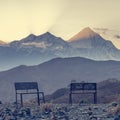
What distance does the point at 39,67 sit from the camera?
19850 cm

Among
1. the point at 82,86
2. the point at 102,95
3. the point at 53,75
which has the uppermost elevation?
the point at 53,75

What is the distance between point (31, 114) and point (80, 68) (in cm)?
A: 15041

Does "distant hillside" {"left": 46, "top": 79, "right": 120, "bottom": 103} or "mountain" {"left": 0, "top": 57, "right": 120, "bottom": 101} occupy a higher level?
"mountain" {"left": 0, "top": 57, "right": 120, "bottom": 101}

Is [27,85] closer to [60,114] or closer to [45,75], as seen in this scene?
[60,114]

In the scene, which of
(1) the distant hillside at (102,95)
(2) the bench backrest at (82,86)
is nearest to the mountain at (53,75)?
(1) the distant hillside at (102,95)

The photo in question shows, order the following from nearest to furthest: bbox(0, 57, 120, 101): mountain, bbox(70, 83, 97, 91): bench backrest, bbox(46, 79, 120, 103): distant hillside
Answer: bbox(70, 83, 97, 91): bench backrest → bbox(46, 79, 120, 103): distant hillside → bbox(0, 57, 120, 101): mountain

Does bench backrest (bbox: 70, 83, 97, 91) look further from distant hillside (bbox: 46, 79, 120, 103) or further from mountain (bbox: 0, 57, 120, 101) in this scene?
mountain (bbox: 0, 57, 120, 101)

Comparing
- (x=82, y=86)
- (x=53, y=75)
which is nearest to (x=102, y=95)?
(x=82, y=86)

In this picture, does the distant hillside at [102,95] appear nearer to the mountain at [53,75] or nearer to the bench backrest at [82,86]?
the bench backrest at [82,86]

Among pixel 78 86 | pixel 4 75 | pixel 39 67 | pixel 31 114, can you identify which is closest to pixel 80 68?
pixel 39 67

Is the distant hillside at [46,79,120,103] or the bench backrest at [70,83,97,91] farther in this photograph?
the distant hillside at [46,79,120,103]

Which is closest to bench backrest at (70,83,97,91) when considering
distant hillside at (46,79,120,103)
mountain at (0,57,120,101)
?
distant hillside at (46,79,120,103)

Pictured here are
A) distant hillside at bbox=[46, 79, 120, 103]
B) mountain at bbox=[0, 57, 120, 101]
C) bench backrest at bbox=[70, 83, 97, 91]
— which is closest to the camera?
bench backrest at bbox=[70, 83, 97, 91]

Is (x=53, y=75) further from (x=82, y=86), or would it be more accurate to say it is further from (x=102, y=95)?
(x=82, y=86)
